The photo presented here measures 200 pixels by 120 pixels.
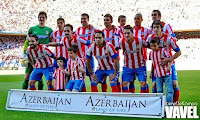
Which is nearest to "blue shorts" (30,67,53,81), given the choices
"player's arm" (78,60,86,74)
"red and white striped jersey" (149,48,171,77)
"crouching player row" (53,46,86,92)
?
"crouching player row" (53,46,86,92)

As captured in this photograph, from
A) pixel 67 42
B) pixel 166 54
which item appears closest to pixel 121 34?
pixel 67 42

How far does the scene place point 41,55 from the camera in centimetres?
712

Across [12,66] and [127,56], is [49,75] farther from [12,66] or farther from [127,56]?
[12,66]

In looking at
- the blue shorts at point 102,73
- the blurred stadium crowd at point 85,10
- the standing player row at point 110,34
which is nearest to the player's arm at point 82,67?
the standing player row at point 110,34

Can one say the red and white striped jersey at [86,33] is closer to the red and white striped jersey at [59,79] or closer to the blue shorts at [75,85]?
the red and white striped jersey at [59,79]

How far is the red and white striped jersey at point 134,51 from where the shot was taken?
6195 mm

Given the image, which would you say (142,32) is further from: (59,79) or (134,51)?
(59,79)

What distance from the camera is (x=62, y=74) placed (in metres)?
6.80

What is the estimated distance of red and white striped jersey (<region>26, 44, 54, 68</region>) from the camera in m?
7.08

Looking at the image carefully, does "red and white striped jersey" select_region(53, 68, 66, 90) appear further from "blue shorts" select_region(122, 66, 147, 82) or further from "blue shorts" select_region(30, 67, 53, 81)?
"blue shorts" select_region(122, 66, 147, 82)

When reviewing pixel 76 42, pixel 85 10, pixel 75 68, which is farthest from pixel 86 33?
pixel 85 10

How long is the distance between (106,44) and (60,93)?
148cm

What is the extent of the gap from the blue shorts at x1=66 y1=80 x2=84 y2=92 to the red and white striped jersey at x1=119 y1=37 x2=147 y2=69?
1.08 metres

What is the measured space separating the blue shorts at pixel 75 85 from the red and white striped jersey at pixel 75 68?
→ 96 mm
